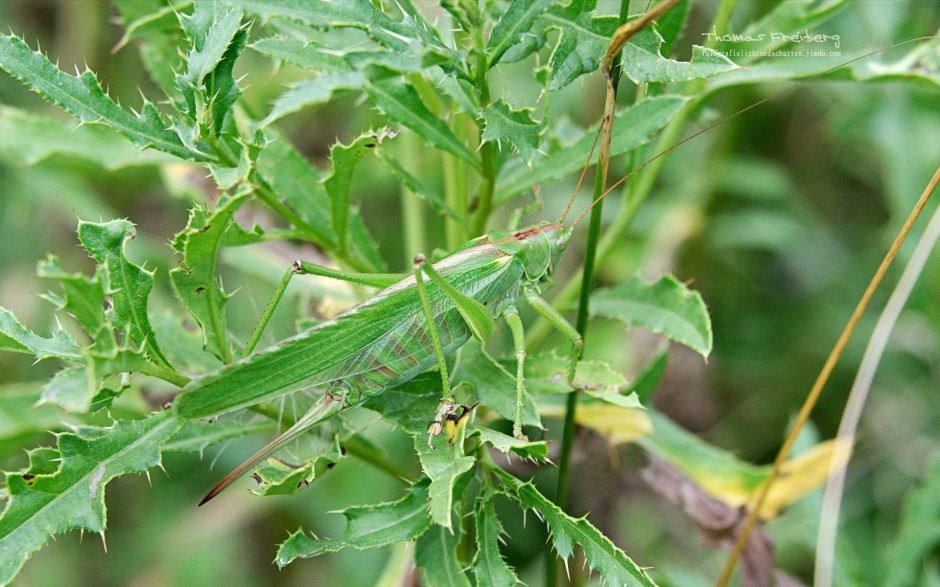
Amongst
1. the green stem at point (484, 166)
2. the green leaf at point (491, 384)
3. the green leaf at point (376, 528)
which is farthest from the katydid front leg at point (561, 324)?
the green leaf at point (376, 528)

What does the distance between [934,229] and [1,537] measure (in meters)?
2.16

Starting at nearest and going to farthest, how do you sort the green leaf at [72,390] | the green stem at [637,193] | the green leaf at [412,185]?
the green leaf at [72,390] < the green leaf at [412,185] < the green stem at [637,193]

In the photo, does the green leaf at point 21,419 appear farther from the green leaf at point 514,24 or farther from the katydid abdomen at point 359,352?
the green leaf at point 514,24

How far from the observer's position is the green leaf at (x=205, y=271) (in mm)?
1157

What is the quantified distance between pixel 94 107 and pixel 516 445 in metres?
0.90

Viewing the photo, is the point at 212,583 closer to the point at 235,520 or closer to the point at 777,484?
the point at 235,520

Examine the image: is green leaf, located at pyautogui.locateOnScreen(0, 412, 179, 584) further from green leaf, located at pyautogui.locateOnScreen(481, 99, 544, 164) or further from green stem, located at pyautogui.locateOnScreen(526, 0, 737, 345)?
green stem, located at pyautogui.locateOnScreen(526, 0, 737, 345)

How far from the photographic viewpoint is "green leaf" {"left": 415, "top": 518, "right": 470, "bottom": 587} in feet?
4.27

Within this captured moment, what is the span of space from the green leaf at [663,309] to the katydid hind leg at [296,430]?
65 cm

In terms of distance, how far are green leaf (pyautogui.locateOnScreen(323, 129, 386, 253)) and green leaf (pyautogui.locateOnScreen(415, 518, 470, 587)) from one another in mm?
620

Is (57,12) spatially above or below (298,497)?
above

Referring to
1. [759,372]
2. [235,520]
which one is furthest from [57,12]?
[759,372]

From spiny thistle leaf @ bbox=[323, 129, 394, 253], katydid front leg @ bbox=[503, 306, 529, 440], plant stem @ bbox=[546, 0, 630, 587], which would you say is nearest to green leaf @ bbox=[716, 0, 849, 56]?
plant stem @ bbox=[546, 0, 630, 587]

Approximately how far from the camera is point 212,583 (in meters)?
2.99
